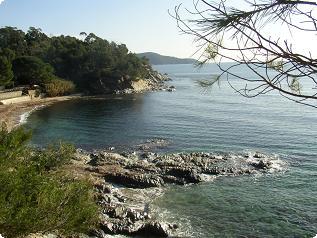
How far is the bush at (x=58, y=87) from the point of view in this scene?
225ft

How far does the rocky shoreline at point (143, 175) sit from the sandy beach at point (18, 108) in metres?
17.2

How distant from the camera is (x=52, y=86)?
226 feet

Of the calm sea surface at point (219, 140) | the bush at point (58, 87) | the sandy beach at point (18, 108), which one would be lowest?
the calm sea surface at point (219, 140)

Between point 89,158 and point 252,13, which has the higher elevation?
point 252,13

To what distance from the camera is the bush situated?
6856 cm

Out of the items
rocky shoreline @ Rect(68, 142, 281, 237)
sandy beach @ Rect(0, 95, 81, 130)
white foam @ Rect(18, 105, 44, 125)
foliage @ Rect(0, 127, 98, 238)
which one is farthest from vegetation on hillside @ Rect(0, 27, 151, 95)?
foliage @ Rect(0, 127, 98, 238)

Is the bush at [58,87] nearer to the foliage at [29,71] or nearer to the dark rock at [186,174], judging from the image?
the foliage at [29,71]

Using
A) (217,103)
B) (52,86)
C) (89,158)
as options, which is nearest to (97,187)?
(89,158)

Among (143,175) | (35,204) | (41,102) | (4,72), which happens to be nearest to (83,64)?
(41,102)

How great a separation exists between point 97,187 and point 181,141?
14.3 metres

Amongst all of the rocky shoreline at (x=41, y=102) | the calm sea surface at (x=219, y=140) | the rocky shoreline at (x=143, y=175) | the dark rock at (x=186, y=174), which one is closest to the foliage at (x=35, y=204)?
the calm sea surface at (x=219, y=140)

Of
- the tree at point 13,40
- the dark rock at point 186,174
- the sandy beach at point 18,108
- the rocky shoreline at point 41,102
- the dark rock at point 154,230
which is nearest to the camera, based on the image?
the dark rock at point 154,230

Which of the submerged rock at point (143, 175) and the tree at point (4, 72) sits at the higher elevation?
the tree at point (4, 72)

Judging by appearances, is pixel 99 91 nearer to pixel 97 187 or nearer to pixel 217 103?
pixel 217 103
